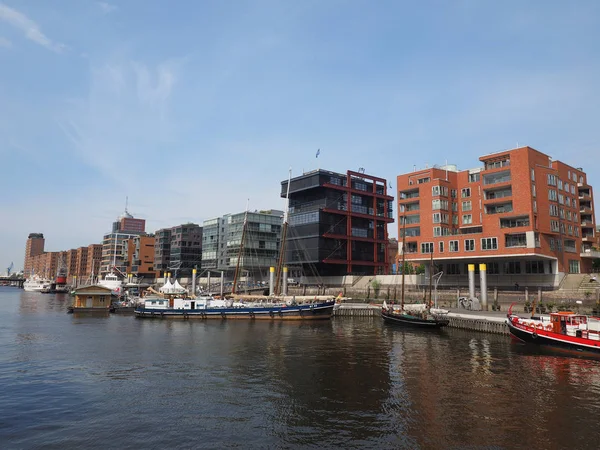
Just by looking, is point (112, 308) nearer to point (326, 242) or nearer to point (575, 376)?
point (326, 242)

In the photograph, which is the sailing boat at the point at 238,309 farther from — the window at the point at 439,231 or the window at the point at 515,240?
the window at the point at 515,240

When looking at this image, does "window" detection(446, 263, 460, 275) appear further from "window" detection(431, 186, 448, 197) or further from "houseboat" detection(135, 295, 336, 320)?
"houseboat" detection(135, 295, 336, 320)

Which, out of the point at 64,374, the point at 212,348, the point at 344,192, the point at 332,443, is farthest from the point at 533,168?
the point at 64,374

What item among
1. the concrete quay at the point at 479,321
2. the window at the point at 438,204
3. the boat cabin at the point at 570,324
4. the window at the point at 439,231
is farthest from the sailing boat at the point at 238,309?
the boat cabin at the point at 570,324

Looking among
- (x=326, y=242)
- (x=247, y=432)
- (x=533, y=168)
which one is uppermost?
(x=533, y=168)

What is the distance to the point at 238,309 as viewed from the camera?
78.8 metres

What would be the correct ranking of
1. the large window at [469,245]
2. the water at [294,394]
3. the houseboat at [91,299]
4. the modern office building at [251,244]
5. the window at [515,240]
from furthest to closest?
the modern office building at [251,244]
the houseboat at [91,299]
the large window at [469,245]
the window at [515,240]
the water at [294,394]

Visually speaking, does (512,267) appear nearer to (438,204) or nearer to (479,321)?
(438,204)

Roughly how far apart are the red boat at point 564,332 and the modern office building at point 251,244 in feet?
334

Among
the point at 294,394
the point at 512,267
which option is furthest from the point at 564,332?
the point at 512,267

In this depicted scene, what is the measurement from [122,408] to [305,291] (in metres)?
83.1

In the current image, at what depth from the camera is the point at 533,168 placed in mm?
81062

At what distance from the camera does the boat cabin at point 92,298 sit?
87562 mm

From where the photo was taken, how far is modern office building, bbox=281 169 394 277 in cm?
12025
